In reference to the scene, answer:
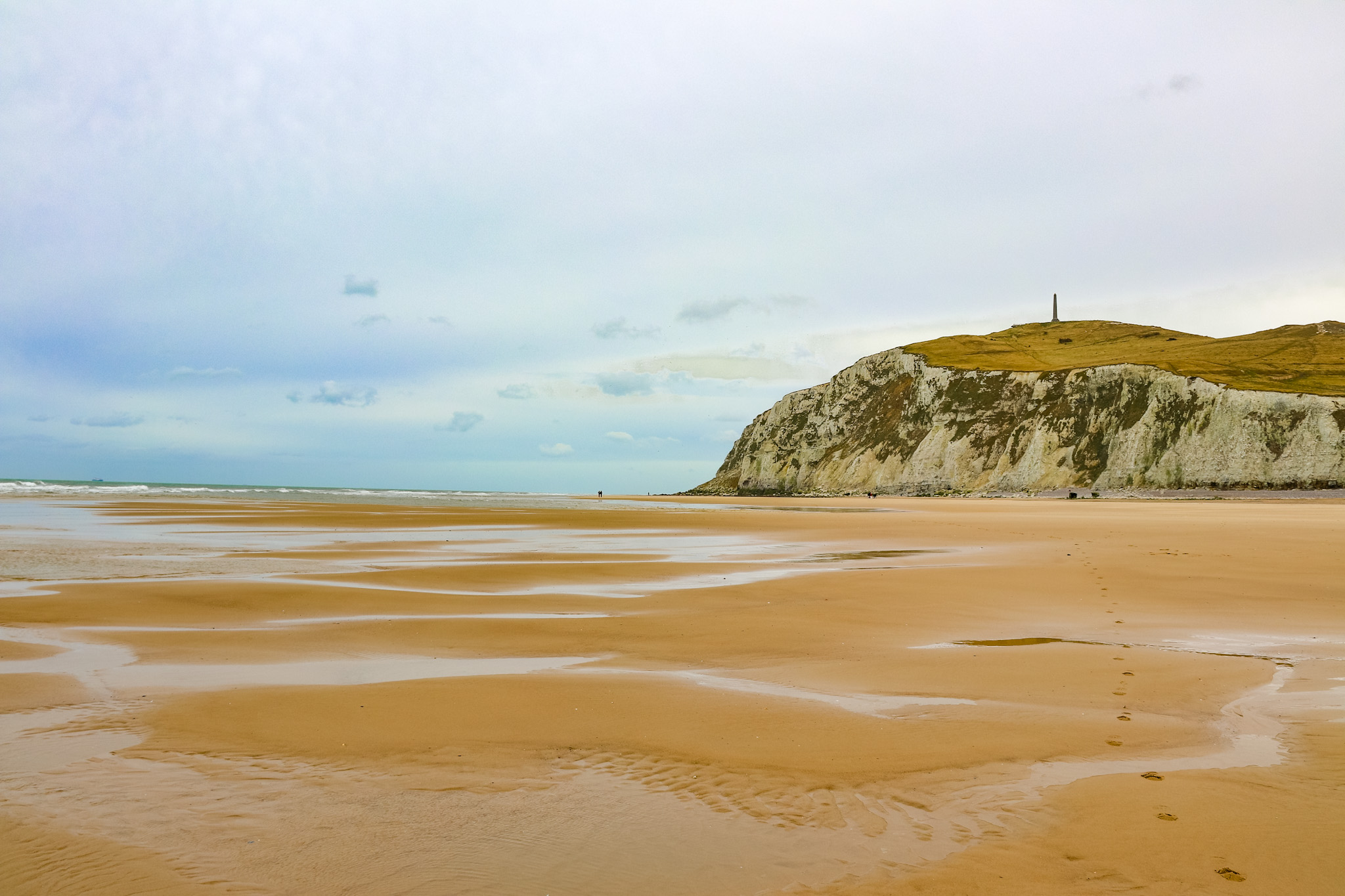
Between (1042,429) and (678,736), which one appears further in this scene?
(1042,429)

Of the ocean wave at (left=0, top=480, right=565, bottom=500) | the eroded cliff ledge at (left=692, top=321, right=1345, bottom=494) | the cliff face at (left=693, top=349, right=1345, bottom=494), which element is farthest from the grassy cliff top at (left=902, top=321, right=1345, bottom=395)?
the ocean wave at (left=0, top=480, right=565, bottom=500)

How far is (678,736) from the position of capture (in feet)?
18.8

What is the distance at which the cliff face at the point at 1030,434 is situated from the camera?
197 ft

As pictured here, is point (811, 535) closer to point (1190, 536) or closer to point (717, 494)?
point (1190, 536)

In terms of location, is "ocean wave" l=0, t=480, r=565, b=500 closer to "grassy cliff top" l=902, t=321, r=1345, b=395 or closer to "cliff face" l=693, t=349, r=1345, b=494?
"cliff face" l=693, t=349, r=1345, b=494

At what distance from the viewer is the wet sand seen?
3.82 metres

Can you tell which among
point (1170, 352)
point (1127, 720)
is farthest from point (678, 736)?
point (1170, 352)

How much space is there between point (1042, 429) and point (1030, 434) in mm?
1505

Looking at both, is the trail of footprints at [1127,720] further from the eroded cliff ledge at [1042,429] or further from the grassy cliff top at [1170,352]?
the grassy cliff top at [1170,352]

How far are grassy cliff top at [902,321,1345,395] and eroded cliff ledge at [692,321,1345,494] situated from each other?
56cm

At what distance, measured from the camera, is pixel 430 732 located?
19.1 ft

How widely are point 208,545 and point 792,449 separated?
85.6 metres

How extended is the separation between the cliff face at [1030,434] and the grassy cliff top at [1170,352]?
254cm

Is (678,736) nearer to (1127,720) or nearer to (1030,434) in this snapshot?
(1127,720)
